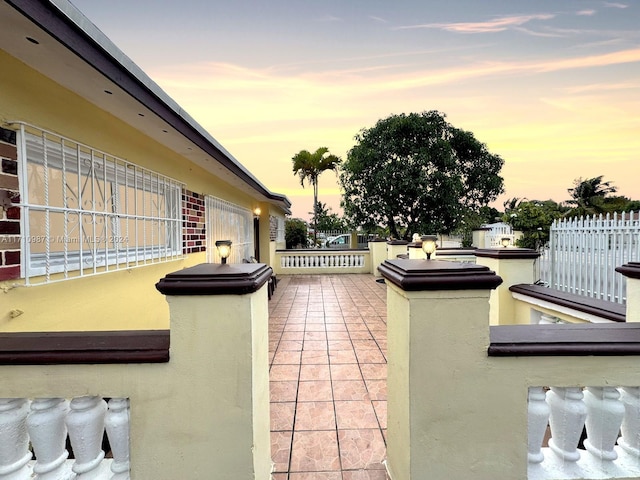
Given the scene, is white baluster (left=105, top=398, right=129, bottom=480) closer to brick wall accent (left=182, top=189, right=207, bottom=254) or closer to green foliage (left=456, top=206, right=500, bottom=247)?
brick wall accent (left=182, top=189, right=207, bottom=254)

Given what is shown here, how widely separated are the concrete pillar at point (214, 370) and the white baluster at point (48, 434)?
303 millimetres

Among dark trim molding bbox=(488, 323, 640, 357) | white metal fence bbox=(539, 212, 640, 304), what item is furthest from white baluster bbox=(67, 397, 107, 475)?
white metal fence bbox=(539, 212, 640, 304)

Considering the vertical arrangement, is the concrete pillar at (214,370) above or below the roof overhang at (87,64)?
below

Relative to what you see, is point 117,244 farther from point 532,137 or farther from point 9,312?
point 532,137

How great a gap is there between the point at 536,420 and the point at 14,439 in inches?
73.6

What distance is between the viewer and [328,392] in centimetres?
268

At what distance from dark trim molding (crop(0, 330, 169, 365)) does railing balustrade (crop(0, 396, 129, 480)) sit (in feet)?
0.51

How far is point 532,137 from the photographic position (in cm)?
897

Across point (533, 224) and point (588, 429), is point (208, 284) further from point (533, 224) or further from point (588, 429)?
point (533, 224)

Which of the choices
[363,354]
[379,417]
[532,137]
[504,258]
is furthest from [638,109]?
[379,417]

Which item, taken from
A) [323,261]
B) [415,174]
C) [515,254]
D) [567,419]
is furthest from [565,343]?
[415,174]

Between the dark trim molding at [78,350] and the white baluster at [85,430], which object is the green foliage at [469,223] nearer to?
the dark trim molding at [78,350]

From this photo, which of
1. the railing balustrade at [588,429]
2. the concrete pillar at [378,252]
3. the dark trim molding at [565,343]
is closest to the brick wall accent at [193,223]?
the dark trim molding at [565,343]

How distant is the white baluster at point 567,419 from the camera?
1.10 metres
